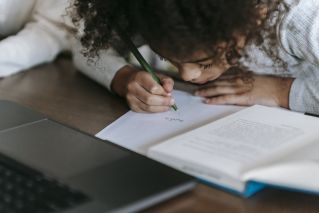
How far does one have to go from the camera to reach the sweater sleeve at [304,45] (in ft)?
2.55

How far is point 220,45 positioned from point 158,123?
16 cm

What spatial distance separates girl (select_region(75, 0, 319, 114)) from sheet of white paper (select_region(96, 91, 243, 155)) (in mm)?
24

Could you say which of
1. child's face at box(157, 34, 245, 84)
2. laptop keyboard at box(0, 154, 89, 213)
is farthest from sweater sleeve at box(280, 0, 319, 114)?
laptop keyboard at box(0, 154, 89, 213)

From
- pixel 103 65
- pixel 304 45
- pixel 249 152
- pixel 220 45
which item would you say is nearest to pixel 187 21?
pixel 220 45

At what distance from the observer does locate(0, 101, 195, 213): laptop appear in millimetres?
491

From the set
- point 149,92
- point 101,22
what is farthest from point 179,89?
point 101,22

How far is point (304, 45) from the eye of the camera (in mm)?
795

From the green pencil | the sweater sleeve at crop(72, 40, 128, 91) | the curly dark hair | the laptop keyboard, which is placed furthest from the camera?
the sweater sleeve at crop(72, 40, 128, 91)

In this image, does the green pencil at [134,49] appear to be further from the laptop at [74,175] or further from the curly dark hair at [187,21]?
the laptop at [74,175]

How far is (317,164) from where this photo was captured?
0.54 m

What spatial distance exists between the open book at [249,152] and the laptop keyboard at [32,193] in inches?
5.4

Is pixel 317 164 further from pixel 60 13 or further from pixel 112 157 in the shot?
pixel 60 13

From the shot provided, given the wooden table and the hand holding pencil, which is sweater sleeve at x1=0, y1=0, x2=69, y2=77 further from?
the hand holding pencil

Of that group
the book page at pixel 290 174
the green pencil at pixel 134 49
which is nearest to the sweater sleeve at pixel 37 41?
the green pencil at pixel 134 49
